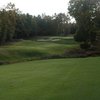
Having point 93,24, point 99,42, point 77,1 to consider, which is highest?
point 77,1

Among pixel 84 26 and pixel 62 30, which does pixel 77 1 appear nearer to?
pixel 84 26

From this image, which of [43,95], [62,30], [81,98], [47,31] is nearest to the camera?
[81,98]

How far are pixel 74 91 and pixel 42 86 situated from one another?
2.63m

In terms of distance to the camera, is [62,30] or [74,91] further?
[62,30]

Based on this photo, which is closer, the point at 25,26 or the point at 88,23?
the point at 88,23

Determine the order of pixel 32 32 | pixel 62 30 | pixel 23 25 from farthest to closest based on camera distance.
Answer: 1. pixel 62 30
2. pixel 32 32
3. pixel 23 25

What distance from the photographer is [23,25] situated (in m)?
99.5

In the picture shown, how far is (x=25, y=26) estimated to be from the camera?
10206cm

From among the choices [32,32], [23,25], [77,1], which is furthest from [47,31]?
[77,1]

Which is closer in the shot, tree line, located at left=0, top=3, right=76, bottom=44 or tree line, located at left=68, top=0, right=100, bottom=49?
tree line, located at left=68, top=0, right=100, bottom=49

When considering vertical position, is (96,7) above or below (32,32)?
above

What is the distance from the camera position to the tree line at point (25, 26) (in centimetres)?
7356

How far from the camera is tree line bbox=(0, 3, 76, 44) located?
73.6 metres

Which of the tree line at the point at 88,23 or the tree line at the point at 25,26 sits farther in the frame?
the tree line at the point at 25,26
